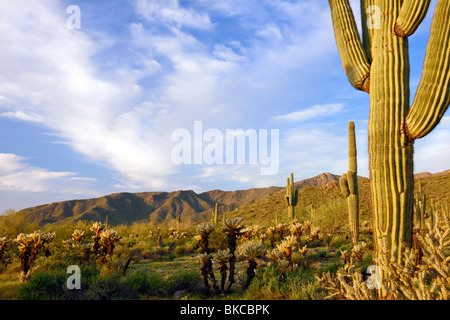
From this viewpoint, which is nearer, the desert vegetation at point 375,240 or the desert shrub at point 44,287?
the desert vegetation at point 375,240

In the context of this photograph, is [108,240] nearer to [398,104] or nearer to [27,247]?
[27,247]

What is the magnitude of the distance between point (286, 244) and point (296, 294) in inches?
72.4

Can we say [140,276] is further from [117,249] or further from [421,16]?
[421,16]

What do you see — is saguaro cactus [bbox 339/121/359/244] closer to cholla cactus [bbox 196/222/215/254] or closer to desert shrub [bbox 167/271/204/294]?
desert shrub [bbox 167/271/204/294]

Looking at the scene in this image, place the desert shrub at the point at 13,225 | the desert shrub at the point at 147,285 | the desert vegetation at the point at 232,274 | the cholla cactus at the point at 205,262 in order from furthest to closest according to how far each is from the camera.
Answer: the desert shrub at the point at 13,225, the desert shrub at the point at 147,285, the cholla cactus at the point at 205,262, the desert vegetation at the point at 232,274

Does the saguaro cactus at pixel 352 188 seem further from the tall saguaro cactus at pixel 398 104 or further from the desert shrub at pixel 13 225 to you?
the desert shrub at pixel 13 225

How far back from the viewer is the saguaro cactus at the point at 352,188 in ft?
32.4

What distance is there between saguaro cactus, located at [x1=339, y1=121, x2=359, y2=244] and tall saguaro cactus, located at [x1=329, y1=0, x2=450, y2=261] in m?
5.89

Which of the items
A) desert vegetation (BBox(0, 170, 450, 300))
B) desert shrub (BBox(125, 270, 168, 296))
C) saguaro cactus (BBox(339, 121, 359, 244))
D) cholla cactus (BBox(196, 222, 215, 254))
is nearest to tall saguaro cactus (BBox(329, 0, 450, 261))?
desert vegetation (BBox(0, 170, 450, 300))

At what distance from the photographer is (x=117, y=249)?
32.6 ft

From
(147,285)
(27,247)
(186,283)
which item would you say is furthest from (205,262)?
(27,247)

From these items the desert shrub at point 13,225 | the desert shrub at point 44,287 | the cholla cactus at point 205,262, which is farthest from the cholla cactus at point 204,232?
the desert shrub at point 13,225

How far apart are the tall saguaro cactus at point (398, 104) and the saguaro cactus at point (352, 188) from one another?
589 cm

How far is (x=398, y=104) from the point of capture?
175 inches
